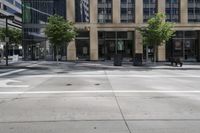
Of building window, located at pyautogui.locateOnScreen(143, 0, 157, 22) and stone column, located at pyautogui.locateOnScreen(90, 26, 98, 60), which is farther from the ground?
building window, located at pyautogui.locateOnScreen(143, 0, 157, 22)

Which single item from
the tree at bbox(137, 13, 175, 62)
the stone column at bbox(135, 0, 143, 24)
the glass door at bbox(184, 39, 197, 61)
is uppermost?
the stone column at bbox(135, 0, 143, 24)

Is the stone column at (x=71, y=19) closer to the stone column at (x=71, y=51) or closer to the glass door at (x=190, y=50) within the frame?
the stone column at (x=71, y=51)

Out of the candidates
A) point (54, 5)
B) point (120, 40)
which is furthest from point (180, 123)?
point (54, 5)

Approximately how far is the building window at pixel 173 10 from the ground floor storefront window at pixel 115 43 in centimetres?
542

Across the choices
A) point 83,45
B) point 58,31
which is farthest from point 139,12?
point 58,31

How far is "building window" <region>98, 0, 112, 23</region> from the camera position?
52250 millimetres

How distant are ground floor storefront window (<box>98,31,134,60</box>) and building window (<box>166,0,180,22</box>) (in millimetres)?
5421

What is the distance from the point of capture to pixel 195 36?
52.4 meters

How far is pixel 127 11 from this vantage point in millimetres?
52344

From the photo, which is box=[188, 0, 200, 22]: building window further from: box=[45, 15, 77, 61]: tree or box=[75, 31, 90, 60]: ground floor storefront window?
box=[45, 15, 77, 61]: tree

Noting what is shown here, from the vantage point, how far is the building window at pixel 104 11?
52250 millimetres

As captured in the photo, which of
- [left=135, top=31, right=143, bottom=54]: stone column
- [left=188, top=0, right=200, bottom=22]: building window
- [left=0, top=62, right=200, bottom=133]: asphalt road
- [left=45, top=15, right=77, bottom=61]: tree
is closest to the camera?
[left=0, top=62, right=200, bottom=133]: asphalt road

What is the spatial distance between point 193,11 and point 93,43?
13539 millimetres

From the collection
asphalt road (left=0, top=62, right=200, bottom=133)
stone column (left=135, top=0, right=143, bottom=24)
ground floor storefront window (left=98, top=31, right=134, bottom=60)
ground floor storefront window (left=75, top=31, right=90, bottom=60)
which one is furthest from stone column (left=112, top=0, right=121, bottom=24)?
asphalt road (left=0, top=62, right=200, bottom=133)
